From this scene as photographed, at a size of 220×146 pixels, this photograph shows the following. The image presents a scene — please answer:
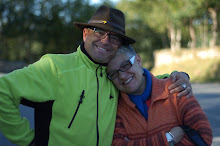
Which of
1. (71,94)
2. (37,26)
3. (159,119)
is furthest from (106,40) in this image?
(37,26)

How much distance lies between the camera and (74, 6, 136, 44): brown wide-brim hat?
254 cm

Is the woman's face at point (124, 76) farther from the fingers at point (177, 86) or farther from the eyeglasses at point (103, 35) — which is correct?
the fingers at point (177, 86)

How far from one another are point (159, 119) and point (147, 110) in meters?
0.15

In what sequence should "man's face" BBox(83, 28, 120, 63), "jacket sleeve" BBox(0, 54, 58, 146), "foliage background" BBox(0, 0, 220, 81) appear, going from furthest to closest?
"foliage background" BBox(0, 0, 220, 81)
"man's face" BBox(83, 28, 120, 63)
"jacket sleeve" BBox(0, 54, 58, 146)

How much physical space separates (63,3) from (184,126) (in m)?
38.9

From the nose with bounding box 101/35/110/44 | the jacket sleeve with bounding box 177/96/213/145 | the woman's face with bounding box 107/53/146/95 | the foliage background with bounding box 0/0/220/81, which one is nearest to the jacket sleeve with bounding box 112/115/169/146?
the jacket sleeve with bounding box 177/96/213/145

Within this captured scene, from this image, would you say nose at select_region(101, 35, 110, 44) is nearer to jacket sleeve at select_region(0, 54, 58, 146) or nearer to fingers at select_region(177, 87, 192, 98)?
jacket sleeve at select_region(0, 54, 58, 146)

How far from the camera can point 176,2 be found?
86.1 feet

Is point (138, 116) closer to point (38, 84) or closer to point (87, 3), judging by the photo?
point (38, 84)

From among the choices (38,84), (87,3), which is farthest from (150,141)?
(87,3)

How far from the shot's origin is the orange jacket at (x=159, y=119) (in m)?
A: 2.36

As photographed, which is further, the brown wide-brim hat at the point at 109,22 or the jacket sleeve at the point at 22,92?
the brown wide-brim hat at the point at 109,22

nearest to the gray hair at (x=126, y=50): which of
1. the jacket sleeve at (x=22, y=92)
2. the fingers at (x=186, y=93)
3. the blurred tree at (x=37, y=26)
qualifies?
the fingers at (x=186, y=93)

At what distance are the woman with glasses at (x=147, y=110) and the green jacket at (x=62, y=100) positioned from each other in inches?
7.8
